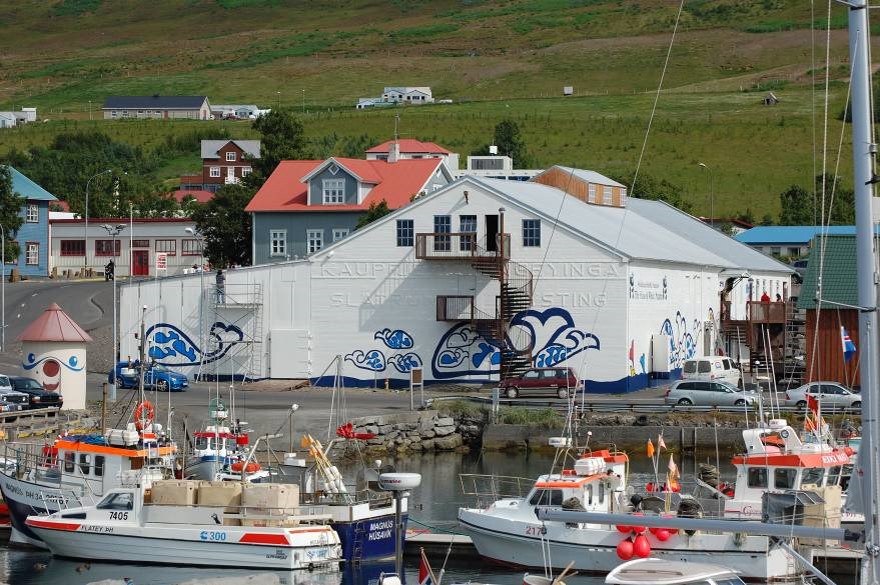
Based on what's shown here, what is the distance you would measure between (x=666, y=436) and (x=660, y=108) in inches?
5387

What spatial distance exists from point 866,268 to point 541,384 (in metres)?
38.9

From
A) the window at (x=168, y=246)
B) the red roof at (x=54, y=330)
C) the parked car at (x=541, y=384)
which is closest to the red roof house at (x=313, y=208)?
the window at (x=168, y=246)

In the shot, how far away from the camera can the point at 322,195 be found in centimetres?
8612

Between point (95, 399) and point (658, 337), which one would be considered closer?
point (95, 399)

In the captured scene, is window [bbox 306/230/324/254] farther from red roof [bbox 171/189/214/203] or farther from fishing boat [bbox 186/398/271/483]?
red roof [bbox 171/189/214/203]

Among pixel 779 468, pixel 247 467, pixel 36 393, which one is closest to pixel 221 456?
pixel 247 467

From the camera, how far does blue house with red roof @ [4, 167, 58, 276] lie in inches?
4208

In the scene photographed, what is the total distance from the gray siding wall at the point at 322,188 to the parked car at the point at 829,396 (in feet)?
116

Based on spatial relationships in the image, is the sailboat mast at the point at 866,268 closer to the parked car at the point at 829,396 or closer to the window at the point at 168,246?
the parked car at the point at 829,396

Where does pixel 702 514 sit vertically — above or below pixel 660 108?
below

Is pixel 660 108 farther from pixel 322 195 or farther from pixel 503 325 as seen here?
pixel 503 325

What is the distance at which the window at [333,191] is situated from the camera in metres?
86.0

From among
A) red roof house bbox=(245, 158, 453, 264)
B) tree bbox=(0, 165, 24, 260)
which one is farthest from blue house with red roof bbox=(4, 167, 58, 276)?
red roof house bbox=(245, 158, 453, 264)

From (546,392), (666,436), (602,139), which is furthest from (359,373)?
(602,139)
